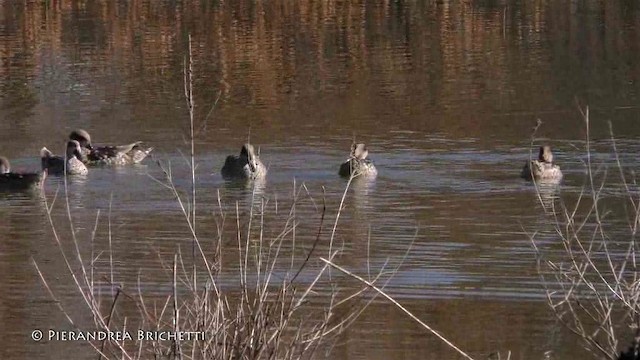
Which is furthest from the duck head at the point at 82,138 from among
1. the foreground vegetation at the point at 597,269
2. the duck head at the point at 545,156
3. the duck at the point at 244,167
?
the foreground vegetation at the point at 597,269

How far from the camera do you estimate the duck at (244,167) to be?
16.5 metres

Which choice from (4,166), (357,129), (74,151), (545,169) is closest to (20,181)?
(4,166)

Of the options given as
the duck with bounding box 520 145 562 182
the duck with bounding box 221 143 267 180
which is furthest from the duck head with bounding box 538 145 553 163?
the duck with bounding box 221 143 267 180

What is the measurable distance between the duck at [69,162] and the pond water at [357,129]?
18 cm

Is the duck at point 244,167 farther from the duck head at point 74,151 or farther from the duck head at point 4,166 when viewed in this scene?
the duck head at point 4,166

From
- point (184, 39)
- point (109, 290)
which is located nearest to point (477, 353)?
point (109, 290)

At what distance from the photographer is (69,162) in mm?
17438

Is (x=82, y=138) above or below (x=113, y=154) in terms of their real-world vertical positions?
above

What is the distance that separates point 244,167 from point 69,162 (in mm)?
2049

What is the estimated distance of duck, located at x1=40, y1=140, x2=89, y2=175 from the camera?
57.7ft

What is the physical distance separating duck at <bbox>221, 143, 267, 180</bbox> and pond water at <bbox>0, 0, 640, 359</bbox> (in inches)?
6.3

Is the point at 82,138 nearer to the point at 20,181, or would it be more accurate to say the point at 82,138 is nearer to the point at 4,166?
→ the point at 4,166

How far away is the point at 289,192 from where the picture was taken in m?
16.2

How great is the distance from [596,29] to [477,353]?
26.3 m
